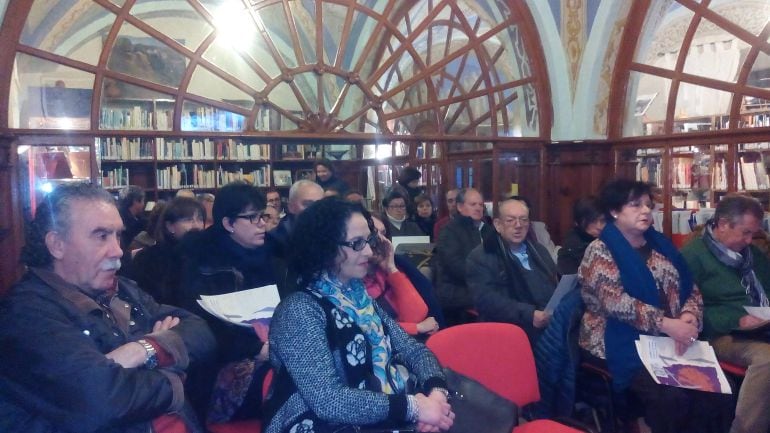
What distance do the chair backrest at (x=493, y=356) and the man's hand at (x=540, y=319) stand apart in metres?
0.74

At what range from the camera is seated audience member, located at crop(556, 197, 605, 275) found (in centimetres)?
399

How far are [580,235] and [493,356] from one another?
1.77 meters

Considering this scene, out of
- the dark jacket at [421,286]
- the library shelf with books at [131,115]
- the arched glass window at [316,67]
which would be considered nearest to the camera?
the dark jacket at [421,286]

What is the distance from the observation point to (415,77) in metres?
5.80

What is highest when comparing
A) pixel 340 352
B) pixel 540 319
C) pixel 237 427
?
pixel 340 352

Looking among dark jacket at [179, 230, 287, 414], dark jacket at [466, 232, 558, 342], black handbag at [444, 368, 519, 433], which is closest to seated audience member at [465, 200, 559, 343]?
dark jacket at [466, 232, 558, 342]

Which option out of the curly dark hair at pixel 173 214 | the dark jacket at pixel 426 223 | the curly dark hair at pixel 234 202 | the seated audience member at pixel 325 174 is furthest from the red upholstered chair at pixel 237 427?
the dark jacket at pixel 426 223

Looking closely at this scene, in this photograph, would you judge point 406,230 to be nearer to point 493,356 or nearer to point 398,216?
point 398,216

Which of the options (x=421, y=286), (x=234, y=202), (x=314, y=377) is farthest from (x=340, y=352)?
(x=421, y=286)

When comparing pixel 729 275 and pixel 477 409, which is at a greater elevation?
pixel 729 275

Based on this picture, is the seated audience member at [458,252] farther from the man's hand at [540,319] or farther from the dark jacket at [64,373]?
the dark jacket at [64,373]

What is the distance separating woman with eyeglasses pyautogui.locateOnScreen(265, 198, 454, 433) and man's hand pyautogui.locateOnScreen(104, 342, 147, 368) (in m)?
0.36

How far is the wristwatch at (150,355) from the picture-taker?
174 cm

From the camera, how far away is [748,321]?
3279 millimetres
